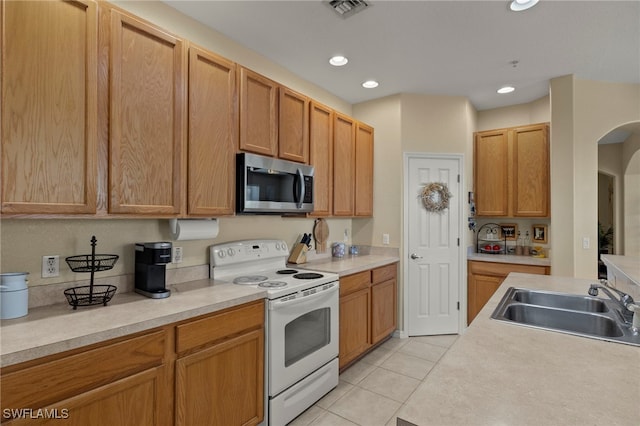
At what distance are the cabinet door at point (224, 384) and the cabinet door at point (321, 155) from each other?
1425mm

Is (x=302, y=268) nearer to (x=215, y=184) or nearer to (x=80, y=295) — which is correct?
(x=215, y=184)

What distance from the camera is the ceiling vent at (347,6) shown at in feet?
6.88

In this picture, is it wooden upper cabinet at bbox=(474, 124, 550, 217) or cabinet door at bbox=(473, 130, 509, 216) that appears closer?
wooden upper cabinet at bbox=(474, 124, 550, 217)

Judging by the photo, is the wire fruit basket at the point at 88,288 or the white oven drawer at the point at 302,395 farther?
the white oven drawer at the point at 302,395

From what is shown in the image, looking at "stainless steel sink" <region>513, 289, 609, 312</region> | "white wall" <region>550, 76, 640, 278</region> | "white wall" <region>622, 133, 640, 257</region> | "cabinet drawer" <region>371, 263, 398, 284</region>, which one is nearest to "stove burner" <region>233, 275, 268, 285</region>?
"cabinet drawer" <region>371, 263, 398, 284</region>

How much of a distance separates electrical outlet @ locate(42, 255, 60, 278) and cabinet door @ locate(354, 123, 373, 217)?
2.61 m

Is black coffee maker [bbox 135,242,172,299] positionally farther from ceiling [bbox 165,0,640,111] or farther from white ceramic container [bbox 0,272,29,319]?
ceiling [bbox 165,0,640,111]

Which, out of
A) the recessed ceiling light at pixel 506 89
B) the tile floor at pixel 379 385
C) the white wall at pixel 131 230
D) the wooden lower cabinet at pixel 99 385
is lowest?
the tile floor at pixel 379 385

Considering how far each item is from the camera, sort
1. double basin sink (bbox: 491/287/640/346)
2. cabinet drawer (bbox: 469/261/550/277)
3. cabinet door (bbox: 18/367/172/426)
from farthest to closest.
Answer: cabinet drawer (bbox: 469/261/550/277), double basin sink (bbox: 491/287/640/346), cabinet door (bbox: 18/367/172/426)

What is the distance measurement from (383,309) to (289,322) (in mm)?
1565

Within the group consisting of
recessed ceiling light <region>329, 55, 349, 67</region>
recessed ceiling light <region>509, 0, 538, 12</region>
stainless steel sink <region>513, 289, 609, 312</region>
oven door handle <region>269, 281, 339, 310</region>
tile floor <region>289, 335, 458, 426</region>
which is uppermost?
recessed ceiling light <region>329, 55, 349, 67</region>

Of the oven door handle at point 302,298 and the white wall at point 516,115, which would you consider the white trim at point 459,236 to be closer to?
the white wall at point 516,115

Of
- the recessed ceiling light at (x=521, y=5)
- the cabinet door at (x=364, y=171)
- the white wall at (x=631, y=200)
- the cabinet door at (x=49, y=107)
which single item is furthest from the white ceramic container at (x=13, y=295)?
the white wall at (x=631, y=200)

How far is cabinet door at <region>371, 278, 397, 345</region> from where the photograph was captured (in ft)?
10.7
